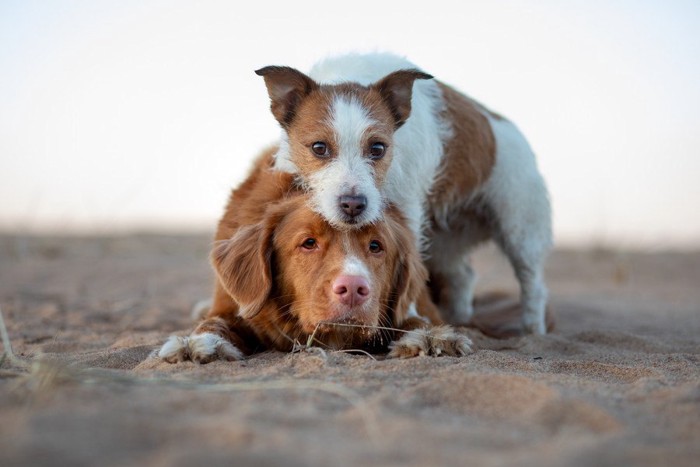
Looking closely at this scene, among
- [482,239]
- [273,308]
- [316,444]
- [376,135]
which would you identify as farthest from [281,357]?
[482,239]

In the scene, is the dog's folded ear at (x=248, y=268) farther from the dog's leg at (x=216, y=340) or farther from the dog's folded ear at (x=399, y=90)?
the dog's folded ear at (x=399, y=90)

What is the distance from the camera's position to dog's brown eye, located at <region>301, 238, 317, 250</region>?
4.34m

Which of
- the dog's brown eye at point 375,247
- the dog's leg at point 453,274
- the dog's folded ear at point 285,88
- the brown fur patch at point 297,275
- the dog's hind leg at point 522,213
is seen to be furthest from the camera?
the dog's leg at point 453,274

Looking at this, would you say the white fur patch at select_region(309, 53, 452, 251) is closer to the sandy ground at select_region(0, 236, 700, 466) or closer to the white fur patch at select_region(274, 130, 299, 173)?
the white fur patch at select_region(274, 130, 299, 173)

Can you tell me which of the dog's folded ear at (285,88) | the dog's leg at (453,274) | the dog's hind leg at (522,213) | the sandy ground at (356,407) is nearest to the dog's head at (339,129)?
the dog's folded ear at (285,88)

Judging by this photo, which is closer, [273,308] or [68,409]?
[68,409]

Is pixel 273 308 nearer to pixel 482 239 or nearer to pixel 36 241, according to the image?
pixel 482 239

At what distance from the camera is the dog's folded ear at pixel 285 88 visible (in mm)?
5066

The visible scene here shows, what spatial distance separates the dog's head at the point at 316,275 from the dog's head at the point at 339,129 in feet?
0.53

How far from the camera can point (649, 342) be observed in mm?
5293

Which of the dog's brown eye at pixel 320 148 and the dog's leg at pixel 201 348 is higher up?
the dog's brown eye at pixel 320 148

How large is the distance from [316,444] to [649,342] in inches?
151

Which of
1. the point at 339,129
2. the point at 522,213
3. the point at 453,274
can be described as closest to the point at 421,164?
the point at 339,129

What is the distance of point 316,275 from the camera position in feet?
13.7
